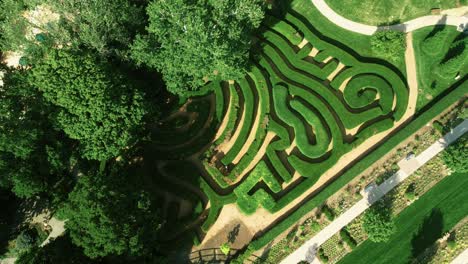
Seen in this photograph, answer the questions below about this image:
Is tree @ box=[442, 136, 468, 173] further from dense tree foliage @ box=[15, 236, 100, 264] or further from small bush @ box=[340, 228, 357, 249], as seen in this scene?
dense tree foliage @ box=[15, 236, 100, 264]

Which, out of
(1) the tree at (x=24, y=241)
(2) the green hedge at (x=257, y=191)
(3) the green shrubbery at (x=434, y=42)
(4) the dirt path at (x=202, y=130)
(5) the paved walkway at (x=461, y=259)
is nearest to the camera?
(5) the paved walkway at (x=461, y=259)

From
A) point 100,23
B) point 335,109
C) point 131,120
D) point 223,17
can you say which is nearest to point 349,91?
→ point 335,109

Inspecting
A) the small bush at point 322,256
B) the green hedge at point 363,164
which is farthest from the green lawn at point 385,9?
the small bush at point 322,256

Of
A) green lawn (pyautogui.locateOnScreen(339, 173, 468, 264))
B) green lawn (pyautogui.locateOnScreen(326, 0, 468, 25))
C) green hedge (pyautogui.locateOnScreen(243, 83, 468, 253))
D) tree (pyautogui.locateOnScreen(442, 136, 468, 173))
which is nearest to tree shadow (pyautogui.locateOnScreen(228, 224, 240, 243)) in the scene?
green hedge (pyautogui.locateOnScreen(243, 83, 468, 253))

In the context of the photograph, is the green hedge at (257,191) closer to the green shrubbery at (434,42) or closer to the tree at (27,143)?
the tree at (27,143)

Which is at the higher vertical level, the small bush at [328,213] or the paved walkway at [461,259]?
the small bush at [328,213]

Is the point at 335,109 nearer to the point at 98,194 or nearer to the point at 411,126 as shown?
the point at 411,126

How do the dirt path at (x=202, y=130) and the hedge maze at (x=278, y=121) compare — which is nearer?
the hedge maze at (x=278, y=121)
